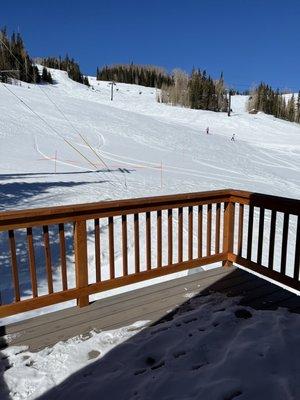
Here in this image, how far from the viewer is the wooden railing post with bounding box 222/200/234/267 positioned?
15.7ft

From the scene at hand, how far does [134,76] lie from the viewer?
113062 mm

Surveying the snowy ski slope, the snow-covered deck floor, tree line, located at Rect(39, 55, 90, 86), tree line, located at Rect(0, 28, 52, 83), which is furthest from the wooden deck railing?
tree line, located at Rect(39, 55, 90, 86)

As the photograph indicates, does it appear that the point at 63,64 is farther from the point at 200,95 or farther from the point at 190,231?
the point at 190,231

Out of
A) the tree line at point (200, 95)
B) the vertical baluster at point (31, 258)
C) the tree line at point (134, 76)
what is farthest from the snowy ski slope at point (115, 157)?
the tree line at point (134, 76)

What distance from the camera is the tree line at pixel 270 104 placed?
8347 cm

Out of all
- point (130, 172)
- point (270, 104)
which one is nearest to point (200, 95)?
point (270, 104)

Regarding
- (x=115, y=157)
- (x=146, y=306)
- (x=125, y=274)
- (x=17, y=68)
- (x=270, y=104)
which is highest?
(x=17, y=68)

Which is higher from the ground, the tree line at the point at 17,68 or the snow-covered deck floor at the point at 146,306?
the tree line at the point at 17,68

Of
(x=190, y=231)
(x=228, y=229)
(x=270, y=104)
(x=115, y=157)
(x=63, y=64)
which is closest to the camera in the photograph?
(x=190, y=231)

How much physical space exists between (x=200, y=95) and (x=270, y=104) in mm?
20689

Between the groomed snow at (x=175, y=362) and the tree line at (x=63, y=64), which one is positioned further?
→ the tree line at (x=63, y=64)

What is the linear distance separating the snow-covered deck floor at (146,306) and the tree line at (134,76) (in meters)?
108

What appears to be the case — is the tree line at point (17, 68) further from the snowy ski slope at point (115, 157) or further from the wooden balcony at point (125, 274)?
the wooden balcony at point (125, 274)

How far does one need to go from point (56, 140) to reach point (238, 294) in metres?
20.8
